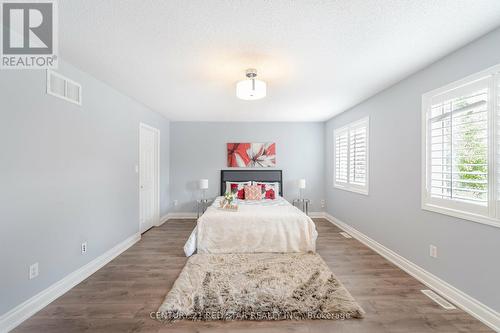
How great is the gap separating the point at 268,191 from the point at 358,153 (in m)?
2.02

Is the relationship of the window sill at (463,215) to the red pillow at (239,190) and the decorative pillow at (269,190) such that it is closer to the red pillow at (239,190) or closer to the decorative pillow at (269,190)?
the decorative pillow at (269,190)

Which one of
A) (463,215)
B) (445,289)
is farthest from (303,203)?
(463,215)

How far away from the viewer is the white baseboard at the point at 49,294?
68.8 inches

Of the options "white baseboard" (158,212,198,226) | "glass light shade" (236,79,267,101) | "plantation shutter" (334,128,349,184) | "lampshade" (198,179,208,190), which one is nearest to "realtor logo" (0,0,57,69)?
"glass light shade" (236,79,267,101)

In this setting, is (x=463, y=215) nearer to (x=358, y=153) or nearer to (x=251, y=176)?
(x=358, y=153)

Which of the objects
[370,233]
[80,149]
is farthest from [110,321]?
[370,233]

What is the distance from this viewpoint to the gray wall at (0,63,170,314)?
1782mm

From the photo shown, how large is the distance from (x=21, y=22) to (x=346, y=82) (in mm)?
3329

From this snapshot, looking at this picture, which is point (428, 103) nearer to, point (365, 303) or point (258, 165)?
point (365, 303)

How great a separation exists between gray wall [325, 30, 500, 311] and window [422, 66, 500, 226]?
97mm

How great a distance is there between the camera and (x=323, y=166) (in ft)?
18.0

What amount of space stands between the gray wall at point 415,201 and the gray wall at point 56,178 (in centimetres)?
392

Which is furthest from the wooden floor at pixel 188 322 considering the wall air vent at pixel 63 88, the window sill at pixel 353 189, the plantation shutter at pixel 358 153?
the wall air vent at pixel 63 88

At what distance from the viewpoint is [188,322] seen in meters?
1.81
